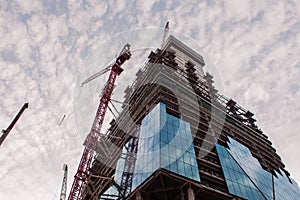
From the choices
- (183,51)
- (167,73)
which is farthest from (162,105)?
(183,51)

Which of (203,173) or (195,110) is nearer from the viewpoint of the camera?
(203,173)

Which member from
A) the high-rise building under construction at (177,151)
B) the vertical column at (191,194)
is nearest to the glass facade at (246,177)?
the high-rise building under construction at (177,151)

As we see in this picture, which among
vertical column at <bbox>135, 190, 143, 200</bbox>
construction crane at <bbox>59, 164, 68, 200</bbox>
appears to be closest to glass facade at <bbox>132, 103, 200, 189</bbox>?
vertical column at <bbox>135, 190, 143, 200</bbox>

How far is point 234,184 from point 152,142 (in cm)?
1475

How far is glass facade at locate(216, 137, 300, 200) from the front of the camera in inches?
1629

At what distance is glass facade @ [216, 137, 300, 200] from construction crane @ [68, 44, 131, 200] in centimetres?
3068

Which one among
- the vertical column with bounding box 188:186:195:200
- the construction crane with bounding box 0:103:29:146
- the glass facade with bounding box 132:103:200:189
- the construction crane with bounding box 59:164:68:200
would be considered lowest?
the construction crane with bounding box 0:103:29:146

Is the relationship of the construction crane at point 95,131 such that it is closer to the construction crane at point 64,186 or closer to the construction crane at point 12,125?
the construction crane at point 64,186

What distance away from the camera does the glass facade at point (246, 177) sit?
4138 centimetres

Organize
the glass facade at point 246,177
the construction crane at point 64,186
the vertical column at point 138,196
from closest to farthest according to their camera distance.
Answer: the vertical column at point 138,196 < the glass facade at point 246,177 < the construction crane at point 64,186

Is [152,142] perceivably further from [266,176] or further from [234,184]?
[266,176]

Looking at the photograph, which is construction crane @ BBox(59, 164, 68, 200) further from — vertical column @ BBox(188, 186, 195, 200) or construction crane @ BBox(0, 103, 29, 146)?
construction crane @ BBox(0, 103, 29, 146)

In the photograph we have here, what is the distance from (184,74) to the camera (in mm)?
67938

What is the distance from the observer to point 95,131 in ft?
215
